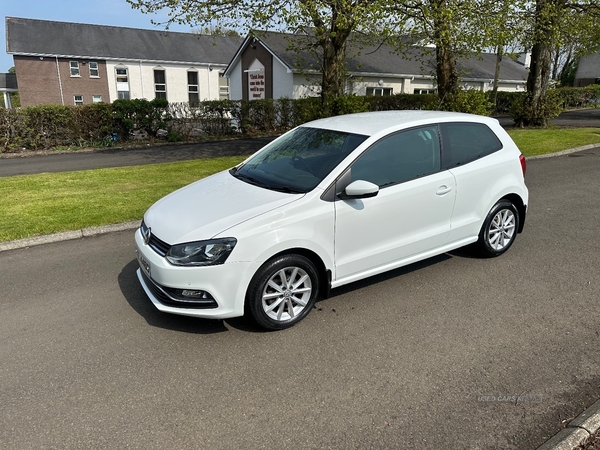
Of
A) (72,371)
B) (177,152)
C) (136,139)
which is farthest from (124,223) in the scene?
(136,139)

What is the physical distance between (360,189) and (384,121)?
46.4 inches

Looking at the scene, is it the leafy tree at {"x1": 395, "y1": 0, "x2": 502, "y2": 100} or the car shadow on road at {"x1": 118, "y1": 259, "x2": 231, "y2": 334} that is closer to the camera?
the car shadow on road at {"x1": 118, "y1": 259, "x2": 231, "y2": 334}

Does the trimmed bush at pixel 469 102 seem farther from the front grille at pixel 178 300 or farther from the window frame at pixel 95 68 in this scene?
the window frame at pixel 95 68

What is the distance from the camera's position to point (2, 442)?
9.11 feet

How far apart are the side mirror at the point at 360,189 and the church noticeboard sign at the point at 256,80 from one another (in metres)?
24.5

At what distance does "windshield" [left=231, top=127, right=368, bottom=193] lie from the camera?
4250 mm

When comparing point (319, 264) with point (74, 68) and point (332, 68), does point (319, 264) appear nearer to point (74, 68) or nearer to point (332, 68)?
point (332, 68)

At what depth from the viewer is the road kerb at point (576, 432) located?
104 inches

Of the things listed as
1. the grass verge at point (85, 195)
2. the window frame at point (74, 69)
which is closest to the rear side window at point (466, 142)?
the grass verge at point (85, 195)

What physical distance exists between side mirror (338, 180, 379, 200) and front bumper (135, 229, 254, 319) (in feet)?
3.46

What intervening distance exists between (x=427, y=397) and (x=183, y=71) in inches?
1642

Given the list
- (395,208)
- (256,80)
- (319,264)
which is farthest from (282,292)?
(256,80)

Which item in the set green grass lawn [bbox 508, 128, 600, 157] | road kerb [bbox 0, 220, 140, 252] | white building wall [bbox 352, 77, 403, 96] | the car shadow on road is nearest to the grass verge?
road kerb [bbox 0, 220, 140, 252]

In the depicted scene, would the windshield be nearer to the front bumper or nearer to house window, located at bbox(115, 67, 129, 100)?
the front bumper
